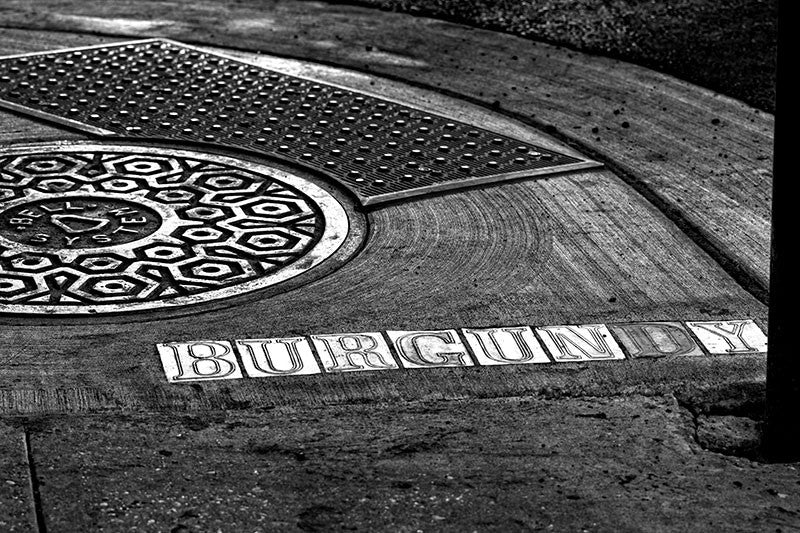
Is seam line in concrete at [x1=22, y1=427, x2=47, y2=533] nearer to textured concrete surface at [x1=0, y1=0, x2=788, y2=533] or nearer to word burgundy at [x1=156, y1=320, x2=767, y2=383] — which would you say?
textured concrete surface at [x1=0, y1=0, x2=788, y2=533]

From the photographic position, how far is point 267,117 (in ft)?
24.5

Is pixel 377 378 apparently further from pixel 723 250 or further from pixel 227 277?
pixel 723 250

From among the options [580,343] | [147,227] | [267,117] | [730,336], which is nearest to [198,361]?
[147,227]

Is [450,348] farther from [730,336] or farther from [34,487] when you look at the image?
[34,487]

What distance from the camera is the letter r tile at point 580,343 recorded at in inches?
198

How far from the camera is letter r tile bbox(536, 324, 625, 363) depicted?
5.02 m

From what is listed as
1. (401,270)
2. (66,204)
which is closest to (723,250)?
(401,270)

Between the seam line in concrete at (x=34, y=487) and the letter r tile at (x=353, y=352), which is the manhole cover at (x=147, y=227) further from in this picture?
the seam line in concrete at (x=34, y=487)

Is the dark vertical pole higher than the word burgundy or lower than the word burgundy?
higher

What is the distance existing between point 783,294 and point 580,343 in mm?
1083

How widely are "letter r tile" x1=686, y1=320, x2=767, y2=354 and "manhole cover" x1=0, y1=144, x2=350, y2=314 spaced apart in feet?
5.41

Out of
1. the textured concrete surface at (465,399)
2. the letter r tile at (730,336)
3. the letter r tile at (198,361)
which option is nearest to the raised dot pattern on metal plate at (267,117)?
the textured concrete surface at (465,399)

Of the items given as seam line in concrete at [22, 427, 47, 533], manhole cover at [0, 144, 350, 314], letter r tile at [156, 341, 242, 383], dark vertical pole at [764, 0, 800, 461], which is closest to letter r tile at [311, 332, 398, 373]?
letter r tile at [156, 341, 242, 383]

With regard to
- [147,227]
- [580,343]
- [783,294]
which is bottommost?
[147,227]
